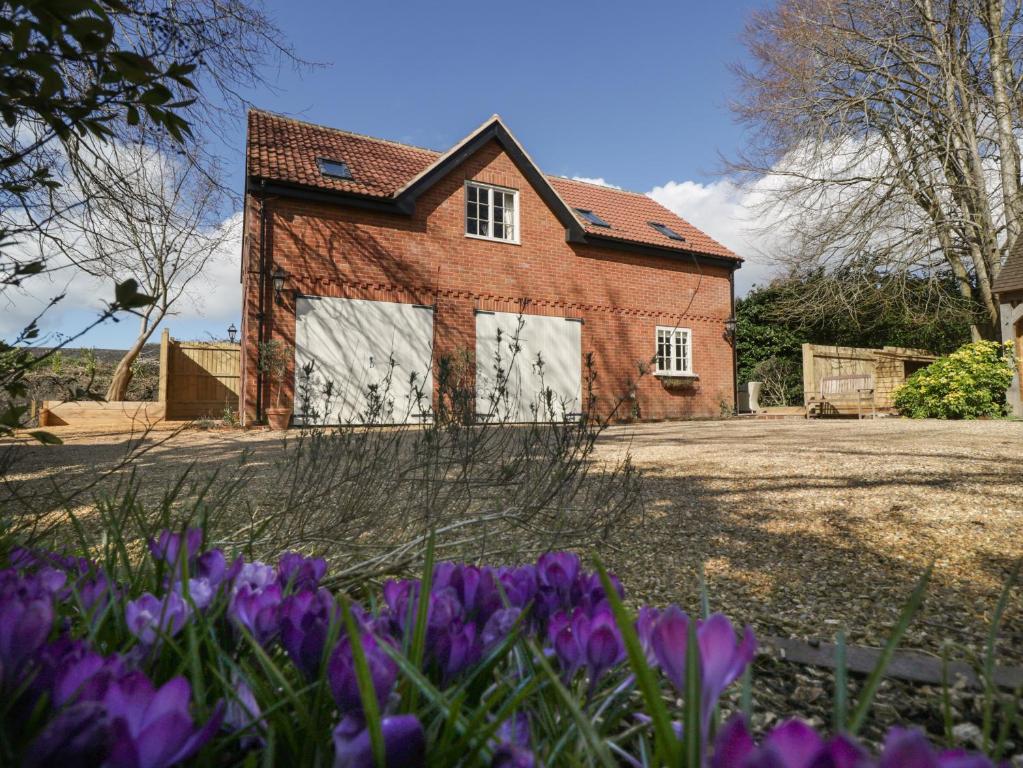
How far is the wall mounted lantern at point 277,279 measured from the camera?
1075cm

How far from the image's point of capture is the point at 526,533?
2.84 m

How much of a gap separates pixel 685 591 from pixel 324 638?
5.50 feet

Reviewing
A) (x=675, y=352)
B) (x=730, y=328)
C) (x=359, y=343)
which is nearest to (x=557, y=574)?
(x=359, y=343)

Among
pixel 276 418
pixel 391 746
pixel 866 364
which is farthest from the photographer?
pixel 866 364

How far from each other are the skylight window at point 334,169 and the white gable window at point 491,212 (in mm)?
2530

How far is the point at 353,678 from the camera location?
0.48 m

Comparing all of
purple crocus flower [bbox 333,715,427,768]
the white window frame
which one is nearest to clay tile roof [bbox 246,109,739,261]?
the white window frame

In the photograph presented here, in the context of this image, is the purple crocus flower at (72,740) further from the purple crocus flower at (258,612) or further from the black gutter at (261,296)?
the black gutter at (261,296)

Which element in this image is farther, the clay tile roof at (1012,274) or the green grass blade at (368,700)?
the clay tile roof at (1012,274)

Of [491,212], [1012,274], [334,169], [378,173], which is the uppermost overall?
[378,173]

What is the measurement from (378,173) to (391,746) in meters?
13.8

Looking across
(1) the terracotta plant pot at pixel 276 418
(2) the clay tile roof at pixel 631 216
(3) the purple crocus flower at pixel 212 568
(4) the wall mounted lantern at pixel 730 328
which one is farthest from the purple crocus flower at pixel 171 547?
(4) the wall mounted lantern at pixel 730 328

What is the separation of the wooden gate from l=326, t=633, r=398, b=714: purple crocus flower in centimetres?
1629

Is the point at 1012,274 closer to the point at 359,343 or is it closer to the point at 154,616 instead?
the point at 359,343
